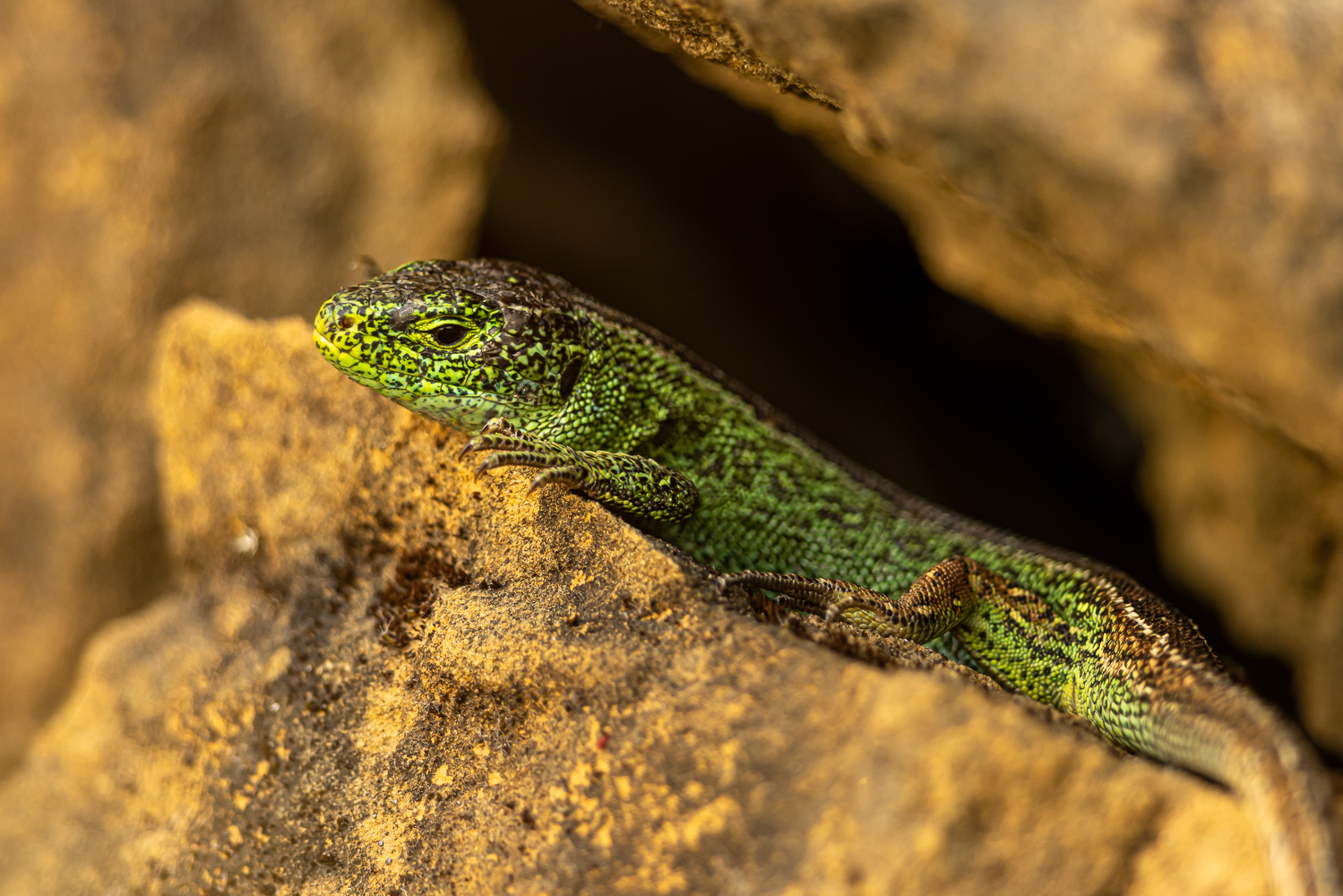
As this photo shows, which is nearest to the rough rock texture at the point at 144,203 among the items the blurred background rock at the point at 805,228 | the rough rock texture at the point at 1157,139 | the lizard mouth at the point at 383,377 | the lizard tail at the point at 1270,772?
the blurred background rock at the point at 805,228

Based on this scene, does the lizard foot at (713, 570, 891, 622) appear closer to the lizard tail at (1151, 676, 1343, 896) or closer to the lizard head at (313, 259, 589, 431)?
the lizard tail at (1151, 676, 1343, 896)

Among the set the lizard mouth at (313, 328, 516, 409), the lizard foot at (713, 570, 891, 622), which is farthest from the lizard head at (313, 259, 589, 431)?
the lizard foot at (713, 570, 891, 622)

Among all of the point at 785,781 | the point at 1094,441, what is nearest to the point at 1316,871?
the point at 785,781

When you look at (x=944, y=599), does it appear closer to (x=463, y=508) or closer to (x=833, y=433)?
(x=463, y=508)

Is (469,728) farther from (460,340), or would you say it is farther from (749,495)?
(749,495)

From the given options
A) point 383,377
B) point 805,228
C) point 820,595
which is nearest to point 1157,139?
point 820,595
